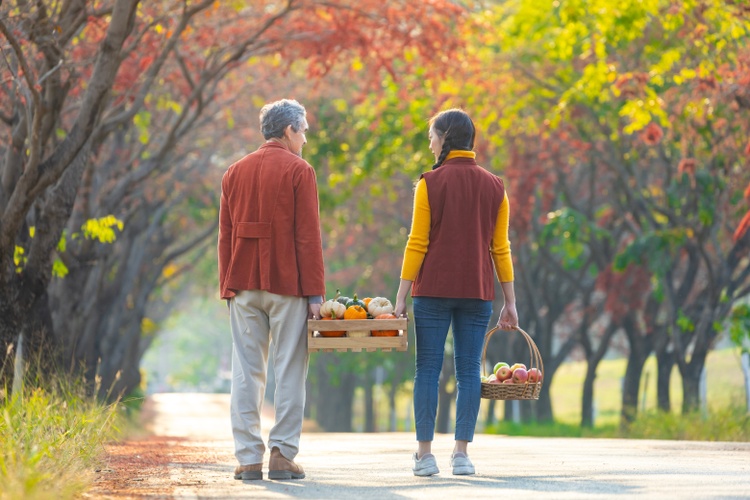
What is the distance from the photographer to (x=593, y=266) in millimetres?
26156

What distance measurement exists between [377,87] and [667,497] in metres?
14.6

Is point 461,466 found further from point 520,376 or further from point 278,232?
point 278,232

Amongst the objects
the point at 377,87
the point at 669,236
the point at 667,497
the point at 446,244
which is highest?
the point at 377,87

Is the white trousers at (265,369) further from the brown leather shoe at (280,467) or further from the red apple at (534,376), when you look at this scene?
the red apple at (534,376)

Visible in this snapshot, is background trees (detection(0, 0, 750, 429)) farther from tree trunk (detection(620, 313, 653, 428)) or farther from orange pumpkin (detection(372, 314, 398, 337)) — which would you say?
orange pumpkin (detection(372, 314, 398, 337))

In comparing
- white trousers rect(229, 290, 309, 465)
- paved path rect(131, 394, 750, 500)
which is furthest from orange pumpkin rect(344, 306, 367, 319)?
paved path rect(131, 394, 750, 500)

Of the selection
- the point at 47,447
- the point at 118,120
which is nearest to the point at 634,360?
the point at 118,120

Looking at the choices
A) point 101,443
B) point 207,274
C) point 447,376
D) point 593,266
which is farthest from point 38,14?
point 207,274

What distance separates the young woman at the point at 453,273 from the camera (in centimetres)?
823

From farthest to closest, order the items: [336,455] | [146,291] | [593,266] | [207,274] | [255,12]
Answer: [207,274]
[146,291]
[593,266]
[255,12]
[336,455]

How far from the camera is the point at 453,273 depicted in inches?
323

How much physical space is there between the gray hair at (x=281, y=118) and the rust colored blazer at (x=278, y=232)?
0.22m

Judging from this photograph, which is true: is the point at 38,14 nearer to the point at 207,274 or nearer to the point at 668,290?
the point at 668,290

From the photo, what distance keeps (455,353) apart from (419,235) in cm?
75
